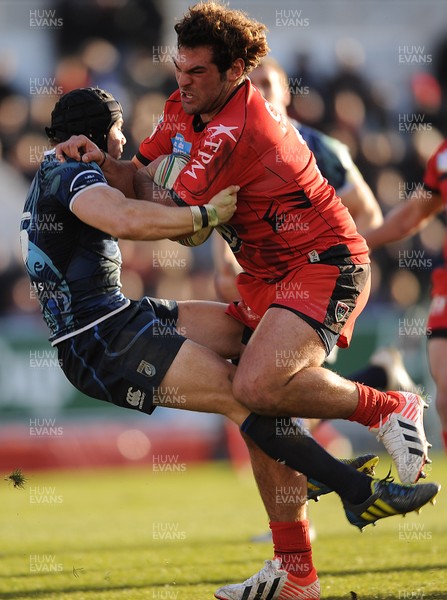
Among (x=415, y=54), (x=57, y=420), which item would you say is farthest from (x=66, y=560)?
(x=415, y=54)

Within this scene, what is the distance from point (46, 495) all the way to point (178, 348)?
677cm

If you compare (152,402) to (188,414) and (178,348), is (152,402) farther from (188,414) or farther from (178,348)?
(188,414)

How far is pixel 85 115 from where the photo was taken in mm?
5215

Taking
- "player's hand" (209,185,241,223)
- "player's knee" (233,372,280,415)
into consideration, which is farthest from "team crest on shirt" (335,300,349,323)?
"player's hand" (209,185,241,223)

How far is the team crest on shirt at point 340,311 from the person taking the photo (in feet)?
16.8

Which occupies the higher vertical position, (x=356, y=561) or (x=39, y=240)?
(x=39, y=240)

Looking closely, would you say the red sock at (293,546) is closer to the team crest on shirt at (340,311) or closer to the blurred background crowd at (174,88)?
the team crest on shirt at (340,311)

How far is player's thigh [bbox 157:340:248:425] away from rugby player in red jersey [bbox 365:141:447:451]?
9.67 ft

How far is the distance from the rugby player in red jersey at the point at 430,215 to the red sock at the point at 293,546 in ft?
9.34

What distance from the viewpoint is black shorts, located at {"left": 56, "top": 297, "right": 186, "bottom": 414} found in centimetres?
496

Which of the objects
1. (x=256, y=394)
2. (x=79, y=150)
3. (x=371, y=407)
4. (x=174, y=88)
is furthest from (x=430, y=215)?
(x=174, y=88)

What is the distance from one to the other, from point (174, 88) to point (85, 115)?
28.2 feet

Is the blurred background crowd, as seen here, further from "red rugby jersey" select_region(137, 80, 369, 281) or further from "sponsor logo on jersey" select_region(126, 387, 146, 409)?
"sponsor logo on jersey" select_region(126, 387, 146, 409)

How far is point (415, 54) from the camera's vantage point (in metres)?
16.2
